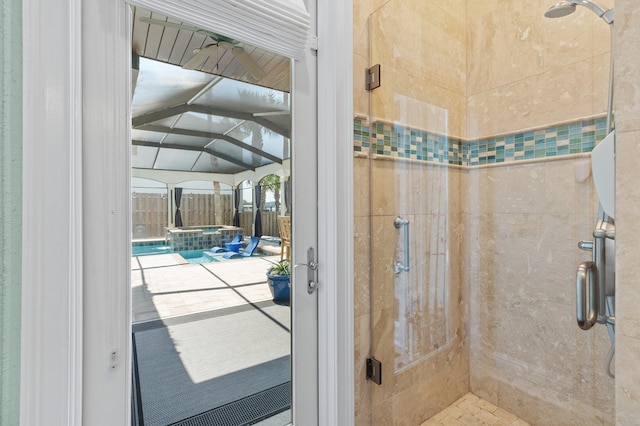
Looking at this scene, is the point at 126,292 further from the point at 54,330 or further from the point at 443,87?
the point at 443,87

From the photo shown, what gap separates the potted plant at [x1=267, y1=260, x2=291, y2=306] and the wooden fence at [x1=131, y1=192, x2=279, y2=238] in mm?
144

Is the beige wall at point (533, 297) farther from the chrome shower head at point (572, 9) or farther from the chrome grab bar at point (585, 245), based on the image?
the chrome shower head at point (572, 9)

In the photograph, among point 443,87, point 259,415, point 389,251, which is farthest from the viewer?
point 443,87

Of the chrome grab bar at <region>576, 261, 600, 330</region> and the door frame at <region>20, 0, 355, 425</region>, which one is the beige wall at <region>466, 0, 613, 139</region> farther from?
the door frame at <region>20, 0, 355, 425</region>

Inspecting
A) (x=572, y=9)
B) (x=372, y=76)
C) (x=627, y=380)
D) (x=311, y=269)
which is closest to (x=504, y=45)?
(x=572, y=9)

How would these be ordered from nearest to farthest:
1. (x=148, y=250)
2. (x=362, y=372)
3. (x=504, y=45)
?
(x=148, y=250) < (x=362, y=372) < (x=504, y=45)

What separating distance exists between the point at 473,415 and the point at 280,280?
1360 millimetres

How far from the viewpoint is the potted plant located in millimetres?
1386

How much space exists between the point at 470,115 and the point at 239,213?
146cm

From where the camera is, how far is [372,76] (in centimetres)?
153

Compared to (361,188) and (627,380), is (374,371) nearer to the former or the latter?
(361,188)

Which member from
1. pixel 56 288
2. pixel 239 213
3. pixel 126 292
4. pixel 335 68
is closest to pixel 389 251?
pixel 239 213

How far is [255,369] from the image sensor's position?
130cm

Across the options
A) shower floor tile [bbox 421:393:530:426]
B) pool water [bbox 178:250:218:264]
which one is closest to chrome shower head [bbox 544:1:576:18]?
pool water [bbox 178:250:218:264]
